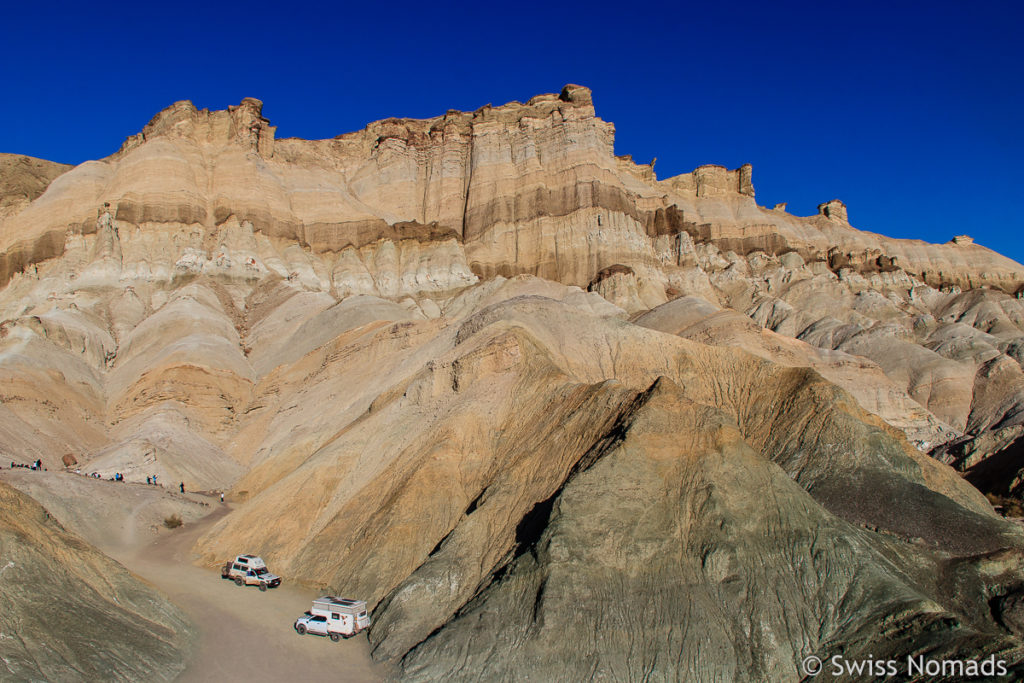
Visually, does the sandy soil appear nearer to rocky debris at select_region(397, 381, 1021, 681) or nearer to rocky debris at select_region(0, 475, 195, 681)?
rocky debris at select_region(0, 475, 195, 681)

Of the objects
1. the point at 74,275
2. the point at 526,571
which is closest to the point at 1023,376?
the point at 526,571

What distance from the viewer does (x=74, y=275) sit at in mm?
73125

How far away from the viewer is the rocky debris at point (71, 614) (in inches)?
609

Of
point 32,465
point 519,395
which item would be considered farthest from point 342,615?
point 32,465

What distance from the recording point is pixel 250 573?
2469 centimetres

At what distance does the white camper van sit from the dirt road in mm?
217

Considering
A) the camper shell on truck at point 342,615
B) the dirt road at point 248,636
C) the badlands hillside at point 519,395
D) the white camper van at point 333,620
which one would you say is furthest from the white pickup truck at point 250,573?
the camper shell on truck at point 342,615

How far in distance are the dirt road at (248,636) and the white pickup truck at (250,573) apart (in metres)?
0.24

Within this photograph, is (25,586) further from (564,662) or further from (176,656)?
(564,662)

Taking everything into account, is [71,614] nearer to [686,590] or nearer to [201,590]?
[201,590]

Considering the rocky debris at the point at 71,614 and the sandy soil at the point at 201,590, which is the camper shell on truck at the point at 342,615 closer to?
the sandy soil at the point at 201,590

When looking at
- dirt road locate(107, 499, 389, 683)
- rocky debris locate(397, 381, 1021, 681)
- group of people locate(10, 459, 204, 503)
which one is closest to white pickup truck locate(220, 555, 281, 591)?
dirt road locate(107, 499, 389, 683)

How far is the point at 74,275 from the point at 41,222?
1276 centimetres

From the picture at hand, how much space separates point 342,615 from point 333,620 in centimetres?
27
